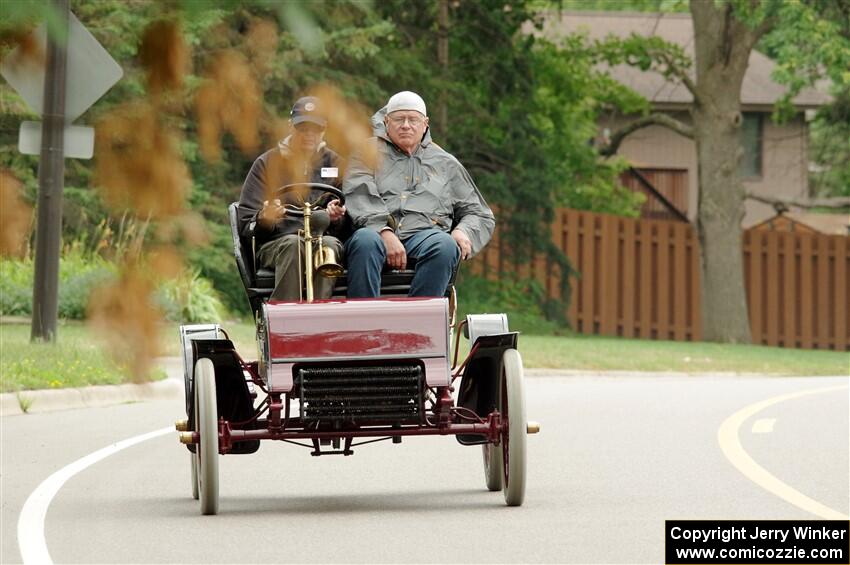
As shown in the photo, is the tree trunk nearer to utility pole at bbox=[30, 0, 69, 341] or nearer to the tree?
the tree

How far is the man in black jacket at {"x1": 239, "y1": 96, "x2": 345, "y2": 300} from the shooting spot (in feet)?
30.0

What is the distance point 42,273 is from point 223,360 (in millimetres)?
8434

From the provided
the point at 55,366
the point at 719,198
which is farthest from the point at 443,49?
the point at 55,366

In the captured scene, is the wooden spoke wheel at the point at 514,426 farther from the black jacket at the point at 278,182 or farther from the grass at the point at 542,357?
the grass at the point at 542,357

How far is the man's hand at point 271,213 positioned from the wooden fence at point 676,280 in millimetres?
24686

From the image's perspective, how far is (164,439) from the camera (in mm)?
12398

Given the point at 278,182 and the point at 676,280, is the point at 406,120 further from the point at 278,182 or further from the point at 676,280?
the point at 676,280

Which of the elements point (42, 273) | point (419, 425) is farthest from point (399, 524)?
point (42, 273)

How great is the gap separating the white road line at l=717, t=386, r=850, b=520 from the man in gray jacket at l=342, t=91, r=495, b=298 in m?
2.05

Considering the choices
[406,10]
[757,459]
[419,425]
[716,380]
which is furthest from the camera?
[406,10]

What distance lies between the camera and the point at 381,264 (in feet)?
30.0

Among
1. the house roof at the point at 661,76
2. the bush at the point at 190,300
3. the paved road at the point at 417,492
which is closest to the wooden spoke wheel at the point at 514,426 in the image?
the paved road at the point at 417,492

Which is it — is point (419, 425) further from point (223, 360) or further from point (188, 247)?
point (188, 247)

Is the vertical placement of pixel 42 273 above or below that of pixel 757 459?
above
